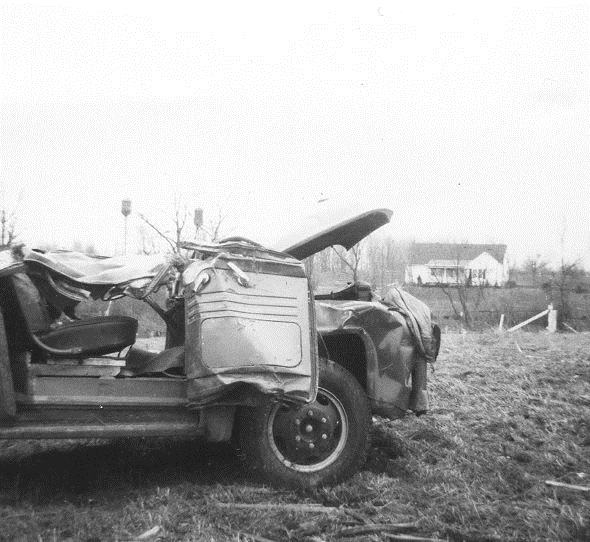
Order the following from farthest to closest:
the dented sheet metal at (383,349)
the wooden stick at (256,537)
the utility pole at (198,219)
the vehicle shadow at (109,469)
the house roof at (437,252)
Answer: the house roof at (437,252), the utility pole at (198,219), the dented sheet metal at (383,349), the vehicle shadow at (109,469), the wooden stick at (256,537)

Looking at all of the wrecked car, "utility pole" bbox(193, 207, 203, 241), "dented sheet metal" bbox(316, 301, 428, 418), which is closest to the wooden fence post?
"utility pole" bbox(193, 207, 203, 241)

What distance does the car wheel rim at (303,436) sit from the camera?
4395mm

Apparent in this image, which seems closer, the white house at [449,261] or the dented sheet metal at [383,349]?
the dented sheet metal at [383,349]

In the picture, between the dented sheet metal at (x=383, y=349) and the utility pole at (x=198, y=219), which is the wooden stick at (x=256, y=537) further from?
the utility pole at (x=198, y=219)

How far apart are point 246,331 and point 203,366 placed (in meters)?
0.33

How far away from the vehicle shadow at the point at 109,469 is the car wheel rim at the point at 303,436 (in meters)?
0.34

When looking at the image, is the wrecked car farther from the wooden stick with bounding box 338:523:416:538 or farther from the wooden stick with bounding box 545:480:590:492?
the wooden stick with bounding box 545:480:590:492

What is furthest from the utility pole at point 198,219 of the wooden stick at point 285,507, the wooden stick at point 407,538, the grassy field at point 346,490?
the wooden stick at point 407,538

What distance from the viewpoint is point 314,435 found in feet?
14.6

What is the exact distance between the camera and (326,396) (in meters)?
4.59

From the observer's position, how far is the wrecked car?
3.98 meters

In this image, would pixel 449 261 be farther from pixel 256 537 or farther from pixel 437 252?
pixel 256 537

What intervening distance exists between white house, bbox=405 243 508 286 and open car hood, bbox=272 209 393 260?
190 ft

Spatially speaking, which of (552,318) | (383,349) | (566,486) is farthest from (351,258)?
(566,486)
